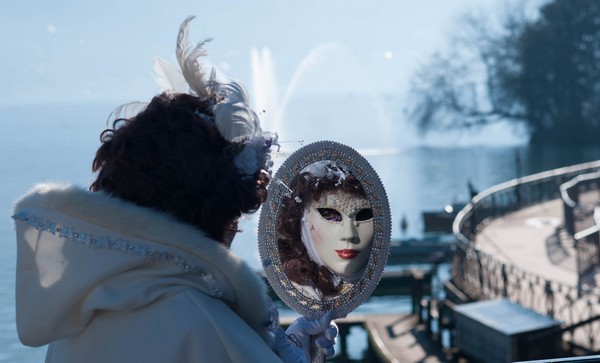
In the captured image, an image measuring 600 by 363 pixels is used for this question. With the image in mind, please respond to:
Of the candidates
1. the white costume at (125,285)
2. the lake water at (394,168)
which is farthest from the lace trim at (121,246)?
the lake water at (394,168)

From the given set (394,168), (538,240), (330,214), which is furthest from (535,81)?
(330,214)

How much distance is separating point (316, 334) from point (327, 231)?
11.4 inches

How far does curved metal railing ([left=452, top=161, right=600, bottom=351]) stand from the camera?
41.9 ft

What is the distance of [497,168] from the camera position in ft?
188

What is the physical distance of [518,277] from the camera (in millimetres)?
14695

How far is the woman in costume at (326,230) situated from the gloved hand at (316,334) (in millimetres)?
104

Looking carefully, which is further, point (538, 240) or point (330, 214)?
point (538, 240)

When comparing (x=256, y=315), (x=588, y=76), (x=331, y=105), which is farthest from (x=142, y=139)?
(x=331, y=105)

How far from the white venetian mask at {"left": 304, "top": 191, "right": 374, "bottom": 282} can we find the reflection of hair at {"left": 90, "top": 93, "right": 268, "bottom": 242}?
70 cm

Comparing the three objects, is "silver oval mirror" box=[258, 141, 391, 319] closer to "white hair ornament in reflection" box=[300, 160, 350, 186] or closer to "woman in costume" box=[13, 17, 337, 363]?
"white hair ornament in reflection" box=[300, 160, 350, 186]

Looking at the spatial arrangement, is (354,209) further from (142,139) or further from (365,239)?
(142,139)

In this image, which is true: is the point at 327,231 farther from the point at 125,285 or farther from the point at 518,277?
the point at 518,277

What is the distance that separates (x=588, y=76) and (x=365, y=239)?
178 feet

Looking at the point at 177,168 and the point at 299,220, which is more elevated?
the point at 177,168
